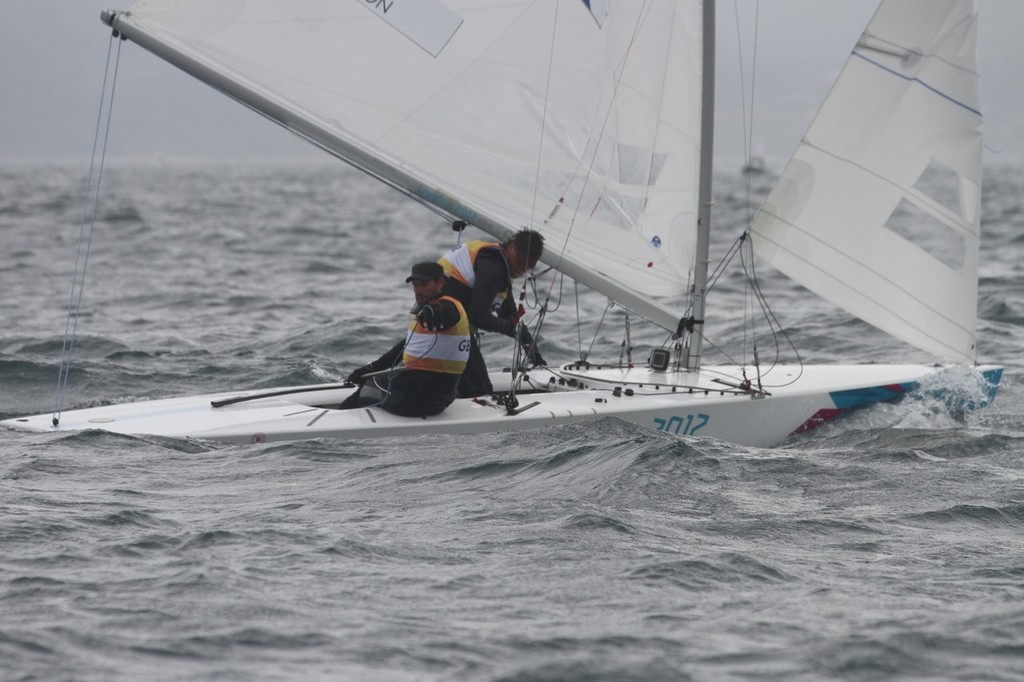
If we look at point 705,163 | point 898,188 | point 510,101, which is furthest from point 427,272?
point 898,188

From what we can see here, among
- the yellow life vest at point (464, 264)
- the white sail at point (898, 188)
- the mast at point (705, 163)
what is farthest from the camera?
the white sail at point (898, 188)

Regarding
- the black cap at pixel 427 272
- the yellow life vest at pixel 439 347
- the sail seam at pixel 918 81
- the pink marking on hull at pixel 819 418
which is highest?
the sail seam at pixel 918 81

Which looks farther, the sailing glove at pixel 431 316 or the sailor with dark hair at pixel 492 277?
the sailor with dark hair at pixel 492 277

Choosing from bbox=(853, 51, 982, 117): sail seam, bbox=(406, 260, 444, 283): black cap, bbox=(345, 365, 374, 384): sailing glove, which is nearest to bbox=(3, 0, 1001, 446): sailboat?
bbox=(853, 51, 982, 117): sail seam

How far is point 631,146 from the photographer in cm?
795

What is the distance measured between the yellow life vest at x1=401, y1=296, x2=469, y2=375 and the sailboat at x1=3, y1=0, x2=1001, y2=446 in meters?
0.31

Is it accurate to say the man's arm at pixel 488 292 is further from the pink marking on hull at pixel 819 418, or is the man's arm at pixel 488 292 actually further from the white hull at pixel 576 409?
the pink marking on hull at pixel 819 418

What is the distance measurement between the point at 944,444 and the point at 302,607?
4.33 metres

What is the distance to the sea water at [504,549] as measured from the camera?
4316mm

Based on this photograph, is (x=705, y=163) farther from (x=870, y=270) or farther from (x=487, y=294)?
(x=487, y=294)

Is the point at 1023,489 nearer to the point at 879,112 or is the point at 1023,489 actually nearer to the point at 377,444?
the point at 879,112

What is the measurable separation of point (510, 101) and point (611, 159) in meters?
0.69

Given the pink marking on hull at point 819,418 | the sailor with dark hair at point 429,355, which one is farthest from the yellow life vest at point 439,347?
the pink marking on hull at point 819,418

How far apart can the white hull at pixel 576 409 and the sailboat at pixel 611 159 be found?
0.05 ft
